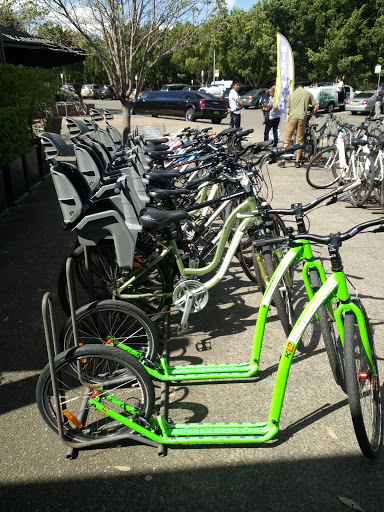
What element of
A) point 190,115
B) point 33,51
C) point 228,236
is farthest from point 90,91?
point 228,236

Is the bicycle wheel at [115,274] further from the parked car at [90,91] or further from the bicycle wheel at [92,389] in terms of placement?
the parked car at [90,91]

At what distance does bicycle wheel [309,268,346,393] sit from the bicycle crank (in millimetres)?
1094

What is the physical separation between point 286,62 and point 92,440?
11703mm

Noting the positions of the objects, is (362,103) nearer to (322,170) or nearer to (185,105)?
(185,105)

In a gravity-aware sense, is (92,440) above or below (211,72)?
below

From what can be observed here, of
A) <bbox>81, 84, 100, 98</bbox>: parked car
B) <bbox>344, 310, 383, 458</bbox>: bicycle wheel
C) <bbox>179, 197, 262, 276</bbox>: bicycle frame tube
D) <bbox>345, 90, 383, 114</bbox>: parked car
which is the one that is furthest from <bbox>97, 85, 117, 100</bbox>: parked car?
<bbox>344, 310, 383, 458</bbox>: bicycle wheel

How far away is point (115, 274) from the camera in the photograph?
11.7 ft

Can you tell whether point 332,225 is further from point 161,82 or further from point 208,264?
point 161,82

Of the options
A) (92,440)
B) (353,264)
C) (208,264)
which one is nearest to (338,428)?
(92,440)

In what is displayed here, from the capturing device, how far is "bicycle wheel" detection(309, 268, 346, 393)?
9.01 feet

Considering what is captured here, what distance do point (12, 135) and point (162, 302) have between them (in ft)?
17.3

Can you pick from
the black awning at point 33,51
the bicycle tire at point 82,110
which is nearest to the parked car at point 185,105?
the bicycle tire at point 82,110

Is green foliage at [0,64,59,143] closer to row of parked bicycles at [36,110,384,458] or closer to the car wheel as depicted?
row of parked bicycles at [36,110,384,458]

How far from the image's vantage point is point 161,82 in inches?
2363
